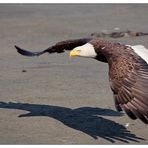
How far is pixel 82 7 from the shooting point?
19.7 meters

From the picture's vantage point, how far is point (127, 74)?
24.2 feet

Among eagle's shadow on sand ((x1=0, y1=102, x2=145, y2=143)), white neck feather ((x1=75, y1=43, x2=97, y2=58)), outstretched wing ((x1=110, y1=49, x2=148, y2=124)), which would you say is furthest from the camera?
white neck feather ((x1=75, y1=43, x2=97, y2=58))

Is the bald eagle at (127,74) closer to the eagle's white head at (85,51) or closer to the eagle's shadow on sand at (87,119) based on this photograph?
the eagle's white head at (85,51)

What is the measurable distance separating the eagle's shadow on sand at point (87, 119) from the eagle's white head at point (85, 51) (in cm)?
60

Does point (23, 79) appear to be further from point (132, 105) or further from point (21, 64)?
point (132, 105)

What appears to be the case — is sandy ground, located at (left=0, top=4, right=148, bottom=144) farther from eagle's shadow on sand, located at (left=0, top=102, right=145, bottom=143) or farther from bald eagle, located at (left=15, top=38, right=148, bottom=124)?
Result: bald eagle, located at (left=15, top=38, right=148, bottom=124)

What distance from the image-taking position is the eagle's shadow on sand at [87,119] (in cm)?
761

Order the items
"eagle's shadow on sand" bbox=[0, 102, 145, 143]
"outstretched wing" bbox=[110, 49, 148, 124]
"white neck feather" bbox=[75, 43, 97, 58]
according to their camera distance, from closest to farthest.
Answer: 1. "outstretched wing" bbox=[110, 49, 148, 124]
2. "eagle's shadow on sand" bbox=[0, 102, 145, 143]
3. "white neck feather" bbox=[75, 43, 97, 58]

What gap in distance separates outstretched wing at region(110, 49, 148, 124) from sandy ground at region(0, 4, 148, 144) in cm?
41

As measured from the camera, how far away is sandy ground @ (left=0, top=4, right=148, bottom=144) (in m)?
7.67

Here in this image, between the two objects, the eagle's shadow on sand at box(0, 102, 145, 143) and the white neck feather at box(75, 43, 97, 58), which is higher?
the white neck feather at box(75, 43, 97, 58)

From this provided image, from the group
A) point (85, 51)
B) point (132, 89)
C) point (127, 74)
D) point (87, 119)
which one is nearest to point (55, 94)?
point (85, 51)

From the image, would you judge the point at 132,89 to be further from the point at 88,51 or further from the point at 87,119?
the point at 88,51

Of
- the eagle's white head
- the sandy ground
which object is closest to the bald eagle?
the eagle's white head
